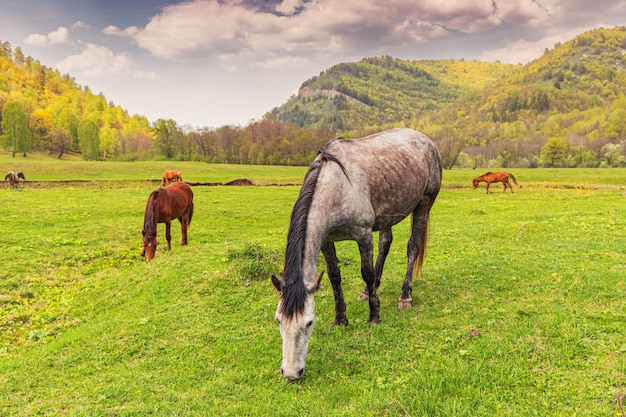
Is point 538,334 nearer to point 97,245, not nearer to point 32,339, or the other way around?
point 32,339

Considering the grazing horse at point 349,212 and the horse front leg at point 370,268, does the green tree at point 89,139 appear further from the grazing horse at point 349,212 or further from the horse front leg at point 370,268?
the horse front leg at point 370,268

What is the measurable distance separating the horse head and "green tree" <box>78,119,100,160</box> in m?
107

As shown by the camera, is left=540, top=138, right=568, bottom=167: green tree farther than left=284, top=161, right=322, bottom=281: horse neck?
Yes

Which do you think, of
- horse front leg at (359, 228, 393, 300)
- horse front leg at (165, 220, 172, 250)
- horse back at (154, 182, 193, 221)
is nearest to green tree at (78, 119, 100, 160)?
horse back at (154, 182, 193, 221)

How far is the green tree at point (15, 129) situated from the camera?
81.8 metres

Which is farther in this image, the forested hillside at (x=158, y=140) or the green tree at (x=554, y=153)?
the green tree at (x=554, y=153)

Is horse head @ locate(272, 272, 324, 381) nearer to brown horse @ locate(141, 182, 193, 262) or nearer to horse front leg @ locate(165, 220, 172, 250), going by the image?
brown horse @ locate(141, 182, 193, 262)

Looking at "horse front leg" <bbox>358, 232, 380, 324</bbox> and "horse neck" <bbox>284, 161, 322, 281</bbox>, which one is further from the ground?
"horse neck" <bbox>284, 161, 322, 281</bbox>

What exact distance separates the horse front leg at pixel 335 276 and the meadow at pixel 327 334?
0.33 m

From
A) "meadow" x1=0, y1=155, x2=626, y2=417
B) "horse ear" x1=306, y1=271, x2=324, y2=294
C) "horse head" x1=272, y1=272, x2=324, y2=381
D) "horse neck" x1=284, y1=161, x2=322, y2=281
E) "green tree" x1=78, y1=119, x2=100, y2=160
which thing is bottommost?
"meadow" x1=0, y1=155, x2=626, y2=417

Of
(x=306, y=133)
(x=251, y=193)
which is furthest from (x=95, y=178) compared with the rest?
(x=306, y=133)

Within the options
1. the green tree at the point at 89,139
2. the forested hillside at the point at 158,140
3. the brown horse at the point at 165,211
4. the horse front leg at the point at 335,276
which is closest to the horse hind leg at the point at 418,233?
the horse front leg at the point at 335,276

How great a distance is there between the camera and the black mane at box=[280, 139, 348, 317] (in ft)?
16.3

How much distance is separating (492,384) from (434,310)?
111 inches
